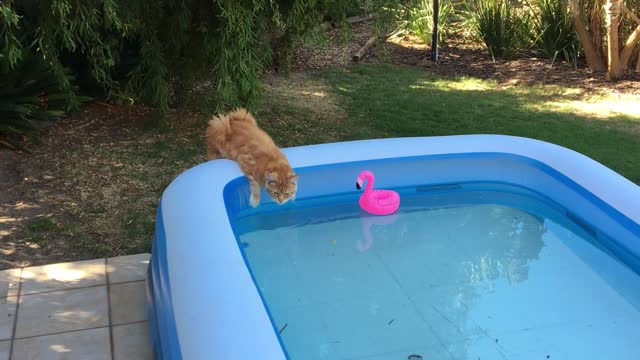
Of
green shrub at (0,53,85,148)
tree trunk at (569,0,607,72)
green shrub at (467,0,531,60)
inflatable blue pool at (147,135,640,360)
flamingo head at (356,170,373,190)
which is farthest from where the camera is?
green shrub at (467,0,531,60)

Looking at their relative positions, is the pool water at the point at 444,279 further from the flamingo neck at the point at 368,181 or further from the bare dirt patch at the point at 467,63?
the bare dirt patch at the point at 467,63

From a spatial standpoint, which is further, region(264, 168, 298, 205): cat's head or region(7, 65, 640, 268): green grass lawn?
region(7, 65, 640, 268): green grass lawn

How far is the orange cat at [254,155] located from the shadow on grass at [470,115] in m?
1.99

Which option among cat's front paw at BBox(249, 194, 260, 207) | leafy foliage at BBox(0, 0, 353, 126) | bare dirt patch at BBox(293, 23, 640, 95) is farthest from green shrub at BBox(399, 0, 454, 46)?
cat's front paw at BBox(249, 194, 260, 207)

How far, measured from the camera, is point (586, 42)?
807cm

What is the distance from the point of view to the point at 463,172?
4.59 metres

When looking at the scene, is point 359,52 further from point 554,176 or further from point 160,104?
point 554,176

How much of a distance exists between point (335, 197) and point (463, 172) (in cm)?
95

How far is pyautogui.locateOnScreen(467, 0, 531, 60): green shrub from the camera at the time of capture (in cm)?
878

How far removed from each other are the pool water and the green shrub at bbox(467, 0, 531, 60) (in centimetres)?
481

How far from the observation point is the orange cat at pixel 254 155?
3.76m

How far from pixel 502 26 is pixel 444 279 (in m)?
6.10

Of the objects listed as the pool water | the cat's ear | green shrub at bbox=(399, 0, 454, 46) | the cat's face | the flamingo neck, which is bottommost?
the pool water

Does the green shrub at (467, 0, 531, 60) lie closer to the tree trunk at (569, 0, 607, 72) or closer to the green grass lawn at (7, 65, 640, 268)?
the tree trunk at (569, 0, 607, 72)
